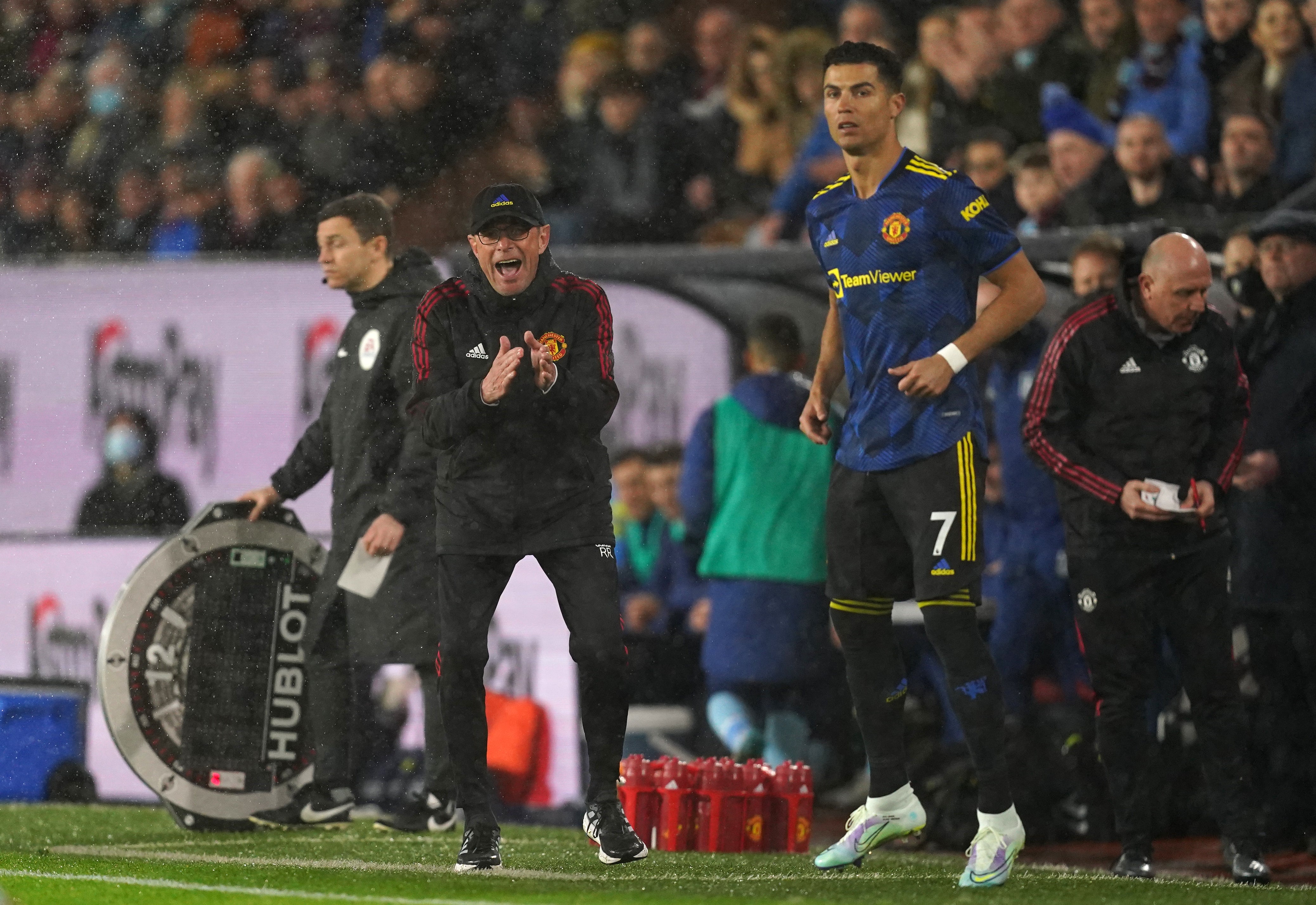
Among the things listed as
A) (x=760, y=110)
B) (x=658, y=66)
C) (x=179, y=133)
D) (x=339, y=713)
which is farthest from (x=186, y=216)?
(x=339, y=713)

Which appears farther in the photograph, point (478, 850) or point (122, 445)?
point (122, 445)

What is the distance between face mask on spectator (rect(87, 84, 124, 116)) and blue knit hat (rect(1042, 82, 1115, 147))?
5943 mm

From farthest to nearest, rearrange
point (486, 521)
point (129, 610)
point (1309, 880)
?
point (129, 610) < point (1309, 880) < point (486, 521)

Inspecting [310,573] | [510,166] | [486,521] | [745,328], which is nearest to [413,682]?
[310,573]

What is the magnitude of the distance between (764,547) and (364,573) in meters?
1.92

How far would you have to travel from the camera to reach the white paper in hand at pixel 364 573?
20.6 feet

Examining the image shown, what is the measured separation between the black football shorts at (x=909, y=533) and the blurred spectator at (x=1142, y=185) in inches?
133

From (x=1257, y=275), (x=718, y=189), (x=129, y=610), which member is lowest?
(x=129, y=610)

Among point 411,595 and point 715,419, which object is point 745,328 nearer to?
point 715,419

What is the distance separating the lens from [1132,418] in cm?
575

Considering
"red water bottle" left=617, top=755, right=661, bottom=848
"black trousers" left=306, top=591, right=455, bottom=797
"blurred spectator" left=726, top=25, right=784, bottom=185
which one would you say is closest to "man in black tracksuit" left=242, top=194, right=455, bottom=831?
"black trousers" left=306, top=591, right=455, bottom=797

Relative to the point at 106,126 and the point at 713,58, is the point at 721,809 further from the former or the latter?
the point at 106,126

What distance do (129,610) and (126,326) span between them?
229 centimetres

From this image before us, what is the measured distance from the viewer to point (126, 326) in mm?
8211
